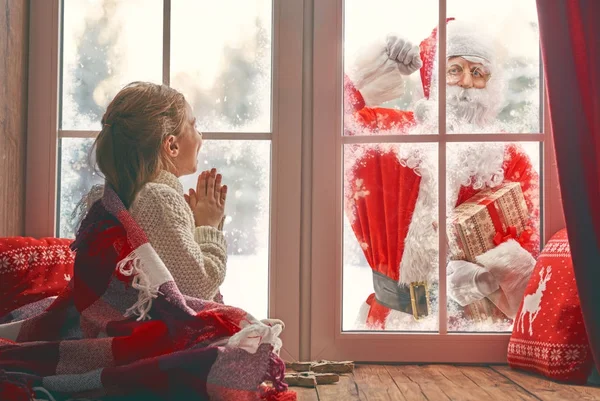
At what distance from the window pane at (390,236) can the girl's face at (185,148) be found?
0.61 metres

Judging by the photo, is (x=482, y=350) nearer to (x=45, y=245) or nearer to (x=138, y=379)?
(x=138, y=379)

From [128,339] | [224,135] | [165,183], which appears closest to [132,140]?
[165,183]

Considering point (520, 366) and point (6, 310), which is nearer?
point (6, 310)

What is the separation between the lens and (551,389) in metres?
1.99

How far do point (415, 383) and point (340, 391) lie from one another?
0.24 metres

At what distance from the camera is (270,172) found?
7.95 feet

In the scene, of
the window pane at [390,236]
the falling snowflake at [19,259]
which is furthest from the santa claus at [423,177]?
the falling snowflake at [19,259]

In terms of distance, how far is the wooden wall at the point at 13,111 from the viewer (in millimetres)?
2260

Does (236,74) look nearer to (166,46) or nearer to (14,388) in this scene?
(166,46)

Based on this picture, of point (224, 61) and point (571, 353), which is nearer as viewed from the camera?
point (571, 353)

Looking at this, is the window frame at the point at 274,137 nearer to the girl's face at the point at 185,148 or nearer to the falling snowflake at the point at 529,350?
the girl's face at the point at 185,148

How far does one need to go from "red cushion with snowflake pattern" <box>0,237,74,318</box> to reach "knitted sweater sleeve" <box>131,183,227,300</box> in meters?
0.49

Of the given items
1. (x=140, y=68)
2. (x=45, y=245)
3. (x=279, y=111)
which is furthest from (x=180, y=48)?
(x=45, y=245)

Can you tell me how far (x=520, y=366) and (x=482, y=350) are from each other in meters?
0.17
